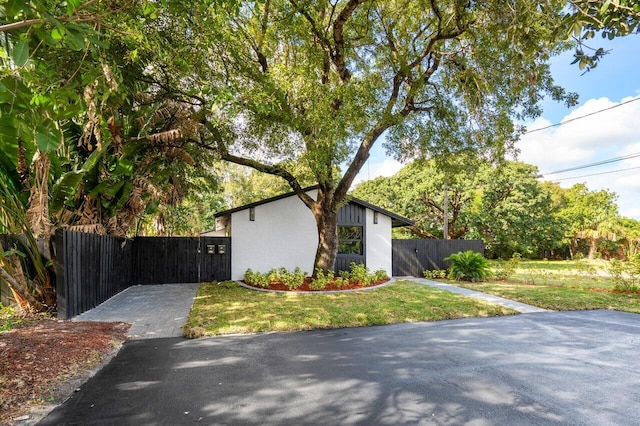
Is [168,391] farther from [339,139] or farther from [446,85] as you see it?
[446,85]

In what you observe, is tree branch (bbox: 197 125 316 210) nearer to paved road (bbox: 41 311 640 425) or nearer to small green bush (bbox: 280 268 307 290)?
small green bush (bbox: 280 268 307 290)

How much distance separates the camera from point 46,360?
4.12 m

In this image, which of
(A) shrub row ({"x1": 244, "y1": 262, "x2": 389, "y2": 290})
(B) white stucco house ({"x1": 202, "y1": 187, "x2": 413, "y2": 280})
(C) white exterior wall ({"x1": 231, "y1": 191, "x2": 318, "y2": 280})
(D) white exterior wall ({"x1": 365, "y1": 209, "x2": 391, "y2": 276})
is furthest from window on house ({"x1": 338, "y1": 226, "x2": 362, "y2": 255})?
(C) white exterior wall ({"x1": 231, "y1": 191, "x2": 318, "y2": 280})

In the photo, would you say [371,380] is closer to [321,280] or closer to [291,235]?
[321,280]

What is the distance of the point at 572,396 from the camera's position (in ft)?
11.3

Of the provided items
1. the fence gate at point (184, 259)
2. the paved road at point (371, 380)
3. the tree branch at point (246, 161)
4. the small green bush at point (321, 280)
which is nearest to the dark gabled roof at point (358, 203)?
the fence gate at point (184, 259)

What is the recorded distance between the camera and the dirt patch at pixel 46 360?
10.5 ft

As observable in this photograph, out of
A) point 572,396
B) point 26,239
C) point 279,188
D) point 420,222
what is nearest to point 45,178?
point 26,239

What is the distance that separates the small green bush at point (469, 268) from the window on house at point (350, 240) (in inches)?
148

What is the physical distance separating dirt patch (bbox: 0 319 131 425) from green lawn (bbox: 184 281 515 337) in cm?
136

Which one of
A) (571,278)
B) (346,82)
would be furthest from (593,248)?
(346,82)

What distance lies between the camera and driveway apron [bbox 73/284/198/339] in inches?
240

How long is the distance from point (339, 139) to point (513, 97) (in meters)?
4.33

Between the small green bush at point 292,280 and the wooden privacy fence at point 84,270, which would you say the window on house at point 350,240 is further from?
the wooden privacy fence at point 84,270
